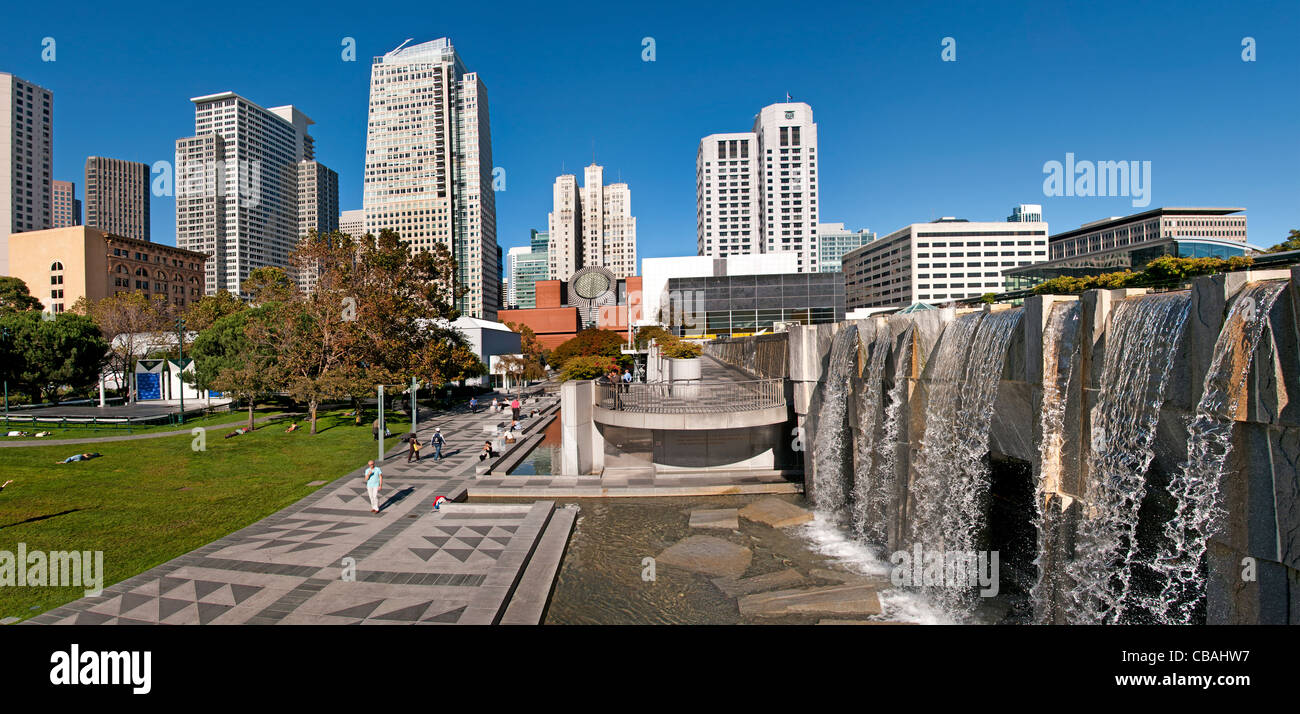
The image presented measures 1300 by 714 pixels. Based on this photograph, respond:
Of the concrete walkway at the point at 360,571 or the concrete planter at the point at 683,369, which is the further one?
the concrete planter at the point at 683,369

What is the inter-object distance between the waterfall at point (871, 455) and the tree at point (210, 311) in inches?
1862

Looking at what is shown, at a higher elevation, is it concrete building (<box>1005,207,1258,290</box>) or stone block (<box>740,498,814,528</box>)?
concrete building (<box>1005,207,1258,290</box>)

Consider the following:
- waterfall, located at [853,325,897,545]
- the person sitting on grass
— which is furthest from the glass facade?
the person sitting on grass

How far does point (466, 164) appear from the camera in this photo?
12725cm

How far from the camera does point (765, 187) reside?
5212 inches

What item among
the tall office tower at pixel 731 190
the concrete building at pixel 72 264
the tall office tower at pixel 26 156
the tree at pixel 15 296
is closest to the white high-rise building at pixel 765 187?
the tall office tower at pixel 731 190

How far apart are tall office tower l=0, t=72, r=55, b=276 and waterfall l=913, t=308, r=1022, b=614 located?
15166cm

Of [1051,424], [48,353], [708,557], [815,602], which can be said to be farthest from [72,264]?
[1051,424]

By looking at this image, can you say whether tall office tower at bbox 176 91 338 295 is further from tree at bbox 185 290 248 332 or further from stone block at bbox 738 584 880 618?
stone block at bbox 738 584 880 618

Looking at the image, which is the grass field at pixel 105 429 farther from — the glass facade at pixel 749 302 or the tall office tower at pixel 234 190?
the tall office tower at pixel 234 190

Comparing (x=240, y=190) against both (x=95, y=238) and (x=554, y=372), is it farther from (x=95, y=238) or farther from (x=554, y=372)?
(x=554, y=372)

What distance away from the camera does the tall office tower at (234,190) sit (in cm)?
14412

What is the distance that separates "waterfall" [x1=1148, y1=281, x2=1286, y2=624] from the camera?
4.91m
